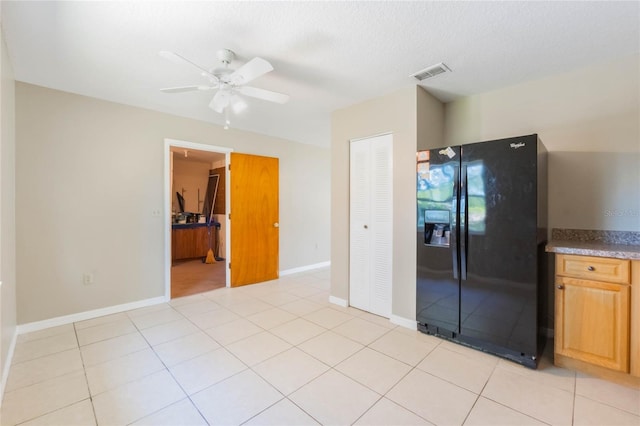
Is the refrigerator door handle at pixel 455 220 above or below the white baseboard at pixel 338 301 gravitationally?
above

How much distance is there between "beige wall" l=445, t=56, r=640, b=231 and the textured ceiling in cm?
17

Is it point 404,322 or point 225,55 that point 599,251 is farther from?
point 225,55

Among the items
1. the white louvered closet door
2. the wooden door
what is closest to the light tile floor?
the white louvered closet door

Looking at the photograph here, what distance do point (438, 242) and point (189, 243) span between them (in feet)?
18.3

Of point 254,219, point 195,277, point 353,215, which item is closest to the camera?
point 353,215

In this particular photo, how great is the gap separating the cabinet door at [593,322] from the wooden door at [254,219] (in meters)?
3.78

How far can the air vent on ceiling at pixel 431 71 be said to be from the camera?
7.93 feet

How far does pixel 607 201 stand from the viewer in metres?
2.40

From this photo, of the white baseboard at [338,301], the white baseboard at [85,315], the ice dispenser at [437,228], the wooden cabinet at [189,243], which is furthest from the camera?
the wooden cabinet at [189,243]

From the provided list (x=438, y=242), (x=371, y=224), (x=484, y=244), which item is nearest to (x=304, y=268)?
(x=371, y=224)

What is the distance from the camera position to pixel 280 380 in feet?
6.48

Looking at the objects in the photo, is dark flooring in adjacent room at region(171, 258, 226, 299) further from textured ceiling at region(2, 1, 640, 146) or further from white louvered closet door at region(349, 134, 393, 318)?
textured ceiling at region(2, 1, 640, 146)

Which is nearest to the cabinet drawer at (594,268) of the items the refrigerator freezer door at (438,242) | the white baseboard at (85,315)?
the refrigerator freezer door at (438,242)

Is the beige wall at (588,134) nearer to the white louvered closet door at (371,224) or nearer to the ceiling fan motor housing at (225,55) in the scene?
the white louvered closet door at (371,224)
